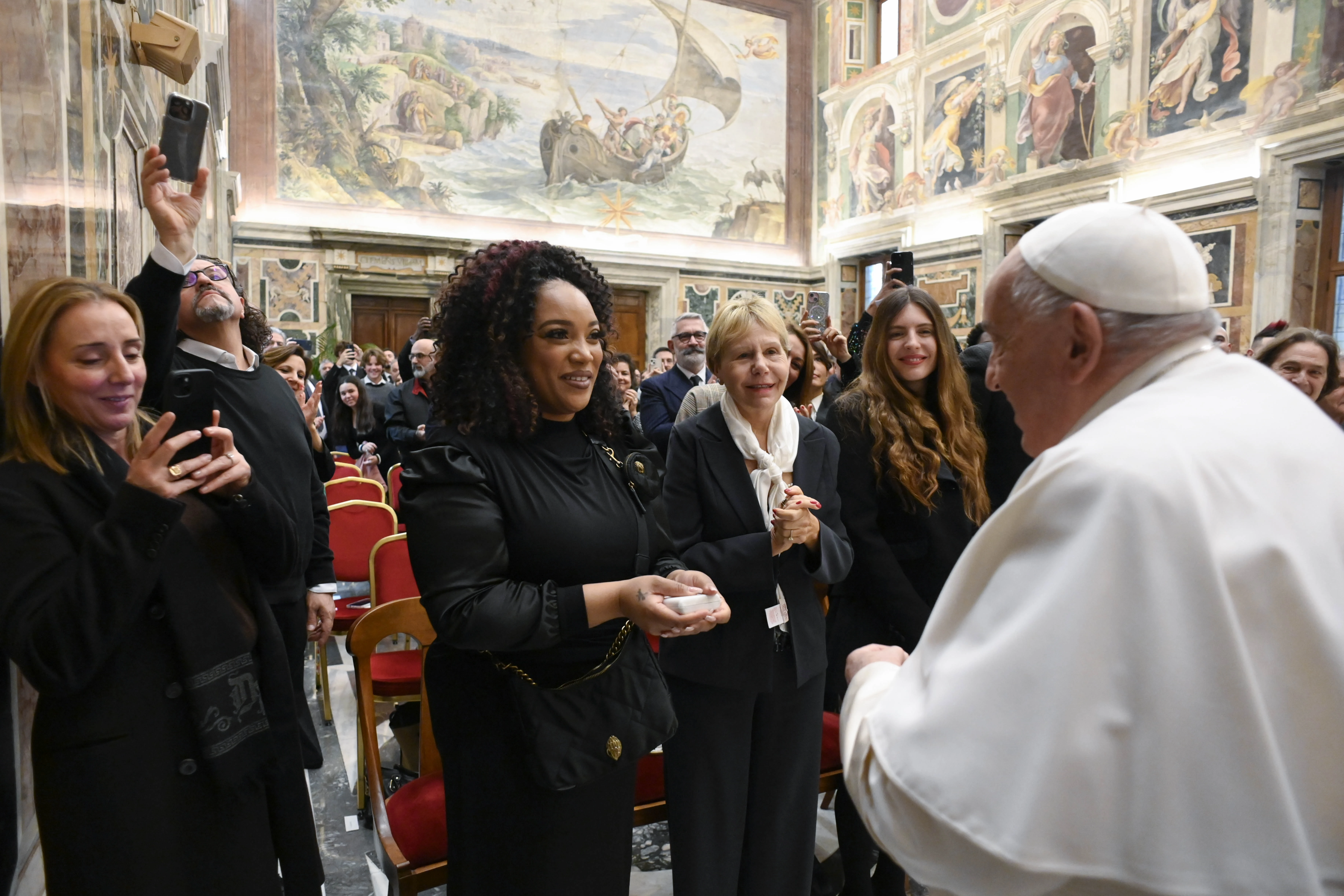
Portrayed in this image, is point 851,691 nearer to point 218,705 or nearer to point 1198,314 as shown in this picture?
point 1198,314

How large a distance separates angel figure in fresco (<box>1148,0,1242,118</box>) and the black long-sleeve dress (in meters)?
11.6

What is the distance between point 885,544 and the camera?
8.47ft

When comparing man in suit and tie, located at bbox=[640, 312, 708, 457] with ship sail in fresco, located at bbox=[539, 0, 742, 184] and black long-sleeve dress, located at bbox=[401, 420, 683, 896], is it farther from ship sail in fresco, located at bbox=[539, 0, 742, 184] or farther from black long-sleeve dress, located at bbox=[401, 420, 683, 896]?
ship sail in fresco, located at bbox=[539, 0, 742, 184]

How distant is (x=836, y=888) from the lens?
280 centimetres

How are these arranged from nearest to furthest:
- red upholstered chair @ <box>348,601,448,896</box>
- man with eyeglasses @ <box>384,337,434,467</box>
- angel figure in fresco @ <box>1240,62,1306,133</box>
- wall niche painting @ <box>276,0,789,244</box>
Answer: red upholstered chair @ <box>348,601,448,896</box>, man with eyeglasses @ <box>384,337,434,467</box>, angel figure in fresco @ <box>1240,62,1306,133</box>, wall niche painting @ <box>276,0,789,244</box>

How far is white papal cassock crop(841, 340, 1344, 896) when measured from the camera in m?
0.96

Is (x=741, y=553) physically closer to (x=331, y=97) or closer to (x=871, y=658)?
(x=871, y=658)

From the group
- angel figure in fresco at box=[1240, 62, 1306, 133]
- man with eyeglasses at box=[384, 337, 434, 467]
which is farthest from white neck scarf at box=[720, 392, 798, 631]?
angel figure in fresco at box=[1240, 62, 1306, 133]

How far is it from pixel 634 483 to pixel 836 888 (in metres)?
1.81

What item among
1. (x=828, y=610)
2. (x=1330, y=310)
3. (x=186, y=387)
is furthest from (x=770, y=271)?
(x=186, y=387)

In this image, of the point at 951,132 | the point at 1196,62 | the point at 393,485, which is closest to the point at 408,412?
the point at 393,485

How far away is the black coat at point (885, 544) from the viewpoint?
8.40ft

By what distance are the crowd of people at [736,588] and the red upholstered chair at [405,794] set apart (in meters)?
0.22

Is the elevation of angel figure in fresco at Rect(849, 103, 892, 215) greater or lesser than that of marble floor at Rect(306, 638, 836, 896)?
greater
